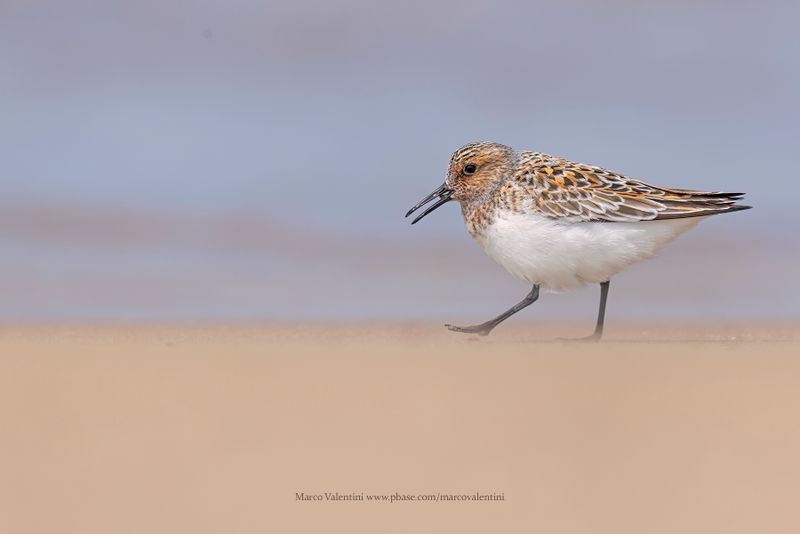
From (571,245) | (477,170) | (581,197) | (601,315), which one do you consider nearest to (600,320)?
(601,315)

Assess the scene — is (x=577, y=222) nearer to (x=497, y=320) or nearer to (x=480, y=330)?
(x=497, y=320)

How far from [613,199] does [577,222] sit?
9.7 inches

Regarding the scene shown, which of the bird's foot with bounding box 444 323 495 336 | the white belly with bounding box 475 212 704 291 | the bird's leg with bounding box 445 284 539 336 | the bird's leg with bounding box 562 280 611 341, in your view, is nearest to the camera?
the white belly with bounding box 475 212 704 291

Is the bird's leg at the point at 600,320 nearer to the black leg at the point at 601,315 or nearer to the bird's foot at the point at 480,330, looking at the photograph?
the black leg at the point at 601,315

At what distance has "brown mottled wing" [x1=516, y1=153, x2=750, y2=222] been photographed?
6.67 m

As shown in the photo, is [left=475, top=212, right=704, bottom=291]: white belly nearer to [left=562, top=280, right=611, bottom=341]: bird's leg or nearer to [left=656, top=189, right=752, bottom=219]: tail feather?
[left=656, top=189, right=752, bottom=219]: tail feather

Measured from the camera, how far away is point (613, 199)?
6766mm

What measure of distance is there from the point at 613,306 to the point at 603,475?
17.4 feet

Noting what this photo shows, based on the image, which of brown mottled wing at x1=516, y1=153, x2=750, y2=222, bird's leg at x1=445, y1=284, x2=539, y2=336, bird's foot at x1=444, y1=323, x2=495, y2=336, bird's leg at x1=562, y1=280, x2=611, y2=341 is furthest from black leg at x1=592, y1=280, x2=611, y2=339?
bird's foot at x1=444, y1=323, x2=495, y2=336

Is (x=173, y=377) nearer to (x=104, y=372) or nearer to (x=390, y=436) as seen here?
(x=104, y=372)

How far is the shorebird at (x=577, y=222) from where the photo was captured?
662 centimetres

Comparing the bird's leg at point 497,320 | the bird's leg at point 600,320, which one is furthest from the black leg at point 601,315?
the bird's leg at point 497,320

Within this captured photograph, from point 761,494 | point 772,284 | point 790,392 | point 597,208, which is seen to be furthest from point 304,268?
point 761,494

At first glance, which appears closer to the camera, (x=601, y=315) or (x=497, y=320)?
(x=601, y=315)
